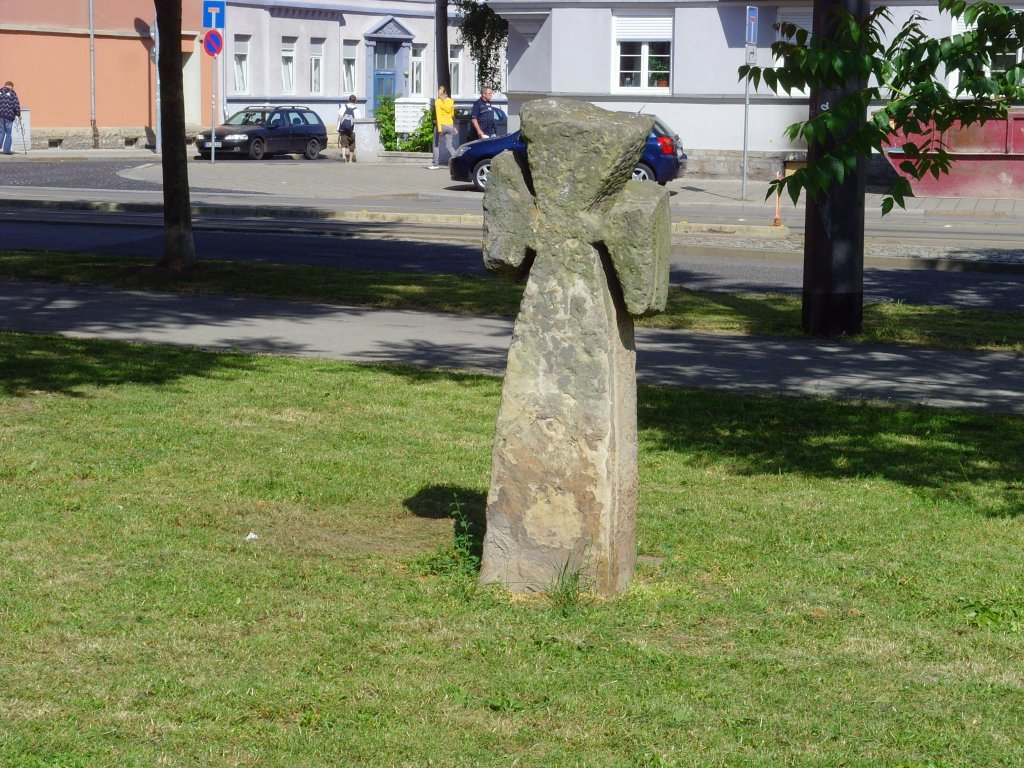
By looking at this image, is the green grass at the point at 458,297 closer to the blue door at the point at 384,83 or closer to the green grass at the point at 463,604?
the green grass at the point at 463,604

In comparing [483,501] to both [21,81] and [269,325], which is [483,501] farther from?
[21,81]

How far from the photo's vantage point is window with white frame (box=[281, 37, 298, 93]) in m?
53.2

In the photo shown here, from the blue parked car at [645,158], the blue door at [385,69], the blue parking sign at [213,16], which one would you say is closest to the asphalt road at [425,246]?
the blue parked car at [645,158]

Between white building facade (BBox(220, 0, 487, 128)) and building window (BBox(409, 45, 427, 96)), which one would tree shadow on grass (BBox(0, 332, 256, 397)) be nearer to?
white building facade (BBox(220, 0, 487, 128))

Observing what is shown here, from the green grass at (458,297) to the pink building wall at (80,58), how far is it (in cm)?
Answer: 2917

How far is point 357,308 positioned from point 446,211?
12387 mm

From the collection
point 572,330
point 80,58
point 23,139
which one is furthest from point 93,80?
point 572,330

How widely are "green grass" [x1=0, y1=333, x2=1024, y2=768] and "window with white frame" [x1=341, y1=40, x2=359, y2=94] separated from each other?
49.2 meters

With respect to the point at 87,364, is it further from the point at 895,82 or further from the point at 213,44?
the point at 213,44

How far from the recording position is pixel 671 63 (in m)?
34.4

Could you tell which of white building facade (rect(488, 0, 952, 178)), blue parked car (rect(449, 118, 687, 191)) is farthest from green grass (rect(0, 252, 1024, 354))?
white building facade (rect(488, 0, 952, 178))

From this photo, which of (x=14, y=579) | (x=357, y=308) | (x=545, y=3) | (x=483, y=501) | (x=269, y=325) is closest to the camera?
(x=14, y=579)

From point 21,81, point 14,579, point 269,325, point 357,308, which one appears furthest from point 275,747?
point 21,81

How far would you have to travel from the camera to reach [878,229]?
2338 centimetres
